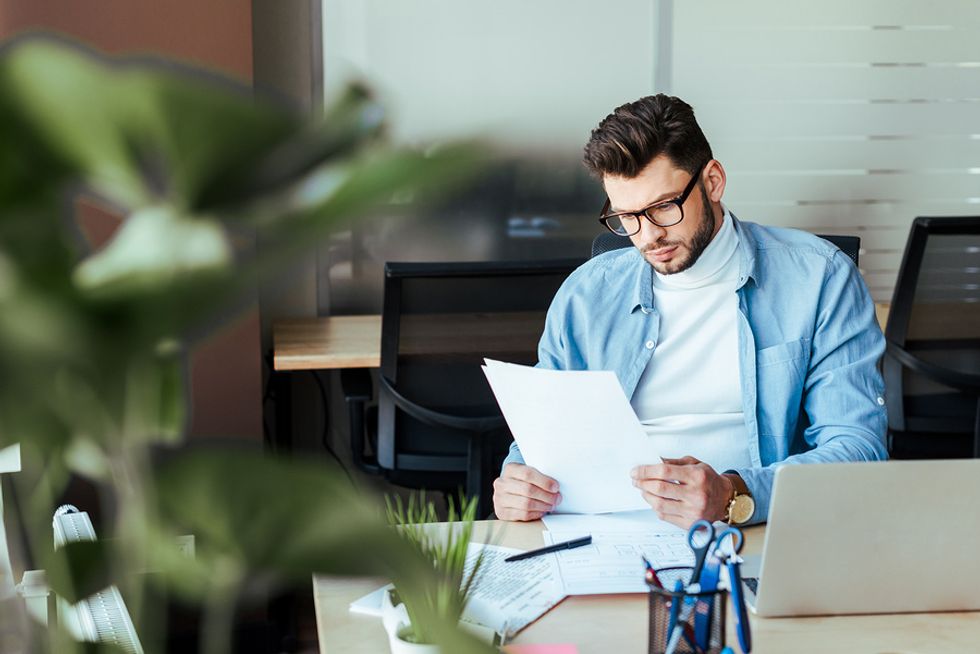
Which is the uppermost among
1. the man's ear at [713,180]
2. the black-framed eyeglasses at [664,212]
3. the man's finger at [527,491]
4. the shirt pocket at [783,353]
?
the man's ear at [713,180]

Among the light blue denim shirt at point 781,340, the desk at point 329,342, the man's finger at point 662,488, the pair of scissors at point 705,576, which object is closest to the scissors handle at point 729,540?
the pair of scissors at point 705,576

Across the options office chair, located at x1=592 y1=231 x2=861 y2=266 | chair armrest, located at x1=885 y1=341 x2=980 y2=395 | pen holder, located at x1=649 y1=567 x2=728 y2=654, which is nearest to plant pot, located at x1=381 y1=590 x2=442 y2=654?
pen holder, located at x1=649 y1=567 x2=728 y2=654

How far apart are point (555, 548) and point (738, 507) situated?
29 cm

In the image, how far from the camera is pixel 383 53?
3391 millimetres

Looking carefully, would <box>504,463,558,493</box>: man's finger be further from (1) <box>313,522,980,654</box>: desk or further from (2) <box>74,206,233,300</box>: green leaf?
(2) <box>74,206,233,300</box>: green leaf

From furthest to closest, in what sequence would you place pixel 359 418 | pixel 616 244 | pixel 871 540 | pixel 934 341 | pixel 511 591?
pixel 934 341 → pixel 359 418 → pixel 616 244 → pixel 511 591 → pixel 871 540

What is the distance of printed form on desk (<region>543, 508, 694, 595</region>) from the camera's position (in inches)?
49.8

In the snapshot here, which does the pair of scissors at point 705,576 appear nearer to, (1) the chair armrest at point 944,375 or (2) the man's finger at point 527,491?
(2) the man's finger at point 527,491

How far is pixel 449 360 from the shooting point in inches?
105

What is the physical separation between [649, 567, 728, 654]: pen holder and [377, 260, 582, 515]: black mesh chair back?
1.54 metres

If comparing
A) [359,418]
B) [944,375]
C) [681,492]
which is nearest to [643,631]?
[681,492]

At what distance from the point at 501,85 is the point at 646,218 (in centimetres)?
169

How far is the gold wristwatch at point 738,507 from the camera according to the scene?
151cm

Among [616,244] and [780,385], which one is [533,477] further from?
[616,244]
